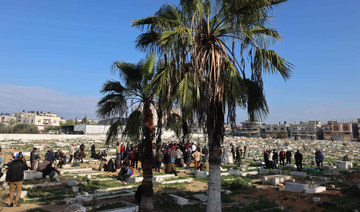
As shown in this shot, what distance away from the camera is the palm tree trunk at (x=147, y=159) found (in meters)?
8.71

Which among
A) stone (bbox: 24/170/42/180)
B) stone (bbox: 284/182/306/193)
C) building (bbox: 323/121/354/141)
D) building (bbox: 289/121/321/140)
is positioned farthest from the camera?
building (bbox: 289/121/321/140)

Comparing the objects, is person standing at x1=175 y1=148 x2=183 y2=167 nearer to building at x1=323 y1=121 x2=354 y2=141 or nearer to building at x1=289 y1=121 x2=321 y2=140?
building at x1=289 y1=121 x2=321 y2=140

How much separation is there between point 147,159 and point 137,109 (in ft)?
6.04

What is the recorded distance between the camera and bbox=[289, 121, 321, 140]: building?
118 m

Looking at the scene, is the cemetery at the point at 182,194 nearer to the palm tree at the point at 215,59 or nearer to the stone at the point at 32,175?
the stone at the point at 32,175

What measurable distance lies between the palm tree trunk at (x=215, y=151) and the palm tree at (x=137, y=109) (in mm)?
2622

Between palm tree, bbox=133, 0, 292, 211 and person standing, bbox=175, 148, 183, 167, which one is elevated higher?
palm tree, bbox=133, 0, 292, 211

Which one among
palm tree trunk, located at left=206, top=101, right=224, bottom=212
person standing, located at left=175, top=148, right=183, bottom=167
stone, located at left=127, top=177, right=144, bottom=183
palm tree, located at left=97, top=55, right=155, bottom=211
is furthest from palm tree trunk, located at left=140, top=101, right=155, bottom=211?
person standing, located at left=175, top=148, right=183, bottom=167

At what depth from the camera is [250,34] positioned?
688 centimetres

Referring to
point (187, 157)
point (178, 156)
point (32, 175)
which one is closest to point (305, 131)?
point (187, 157)

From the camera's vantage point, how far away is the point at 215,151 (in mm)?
6945

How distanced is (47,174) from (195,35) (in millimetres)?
13357

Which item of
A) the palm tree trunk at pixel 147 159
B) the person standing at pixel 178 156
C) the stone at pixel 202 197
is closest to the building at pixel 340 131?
the person standing at pixel 178 156

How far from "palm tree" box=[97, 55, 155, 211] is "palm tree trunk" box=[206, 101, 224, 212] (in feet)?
8.60
